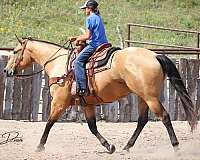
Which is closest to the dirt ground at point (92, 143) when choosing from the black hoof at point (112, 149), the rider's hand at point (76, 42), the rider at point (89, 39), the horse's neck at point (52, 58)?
the black hoof at point (112, 149)

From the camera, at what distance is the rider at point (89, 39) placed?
28.0 feet

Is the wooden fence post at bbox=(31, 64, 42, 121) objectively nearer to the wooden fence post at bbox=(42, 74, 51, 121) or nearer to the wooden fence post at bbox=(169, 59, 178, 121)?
the wooden fence post at bbox=(42, 74, 51, 121)

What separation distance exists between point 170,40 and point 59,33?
5115 millimetres

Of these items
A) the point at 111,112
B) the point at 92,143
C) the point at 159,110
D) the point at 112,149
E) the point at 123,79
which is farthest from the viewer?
the point at 111,112

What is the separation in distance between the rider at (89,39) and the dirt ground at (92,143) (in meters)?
1.02

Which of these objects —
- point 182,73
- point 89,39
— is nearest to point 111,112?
point 182,73

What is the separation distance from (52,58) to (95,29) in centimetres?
104

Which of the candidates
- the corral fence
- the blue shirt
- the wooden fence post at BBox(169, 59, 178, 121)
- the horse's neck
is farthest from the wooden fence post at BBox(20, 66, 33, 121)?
the blue shirt

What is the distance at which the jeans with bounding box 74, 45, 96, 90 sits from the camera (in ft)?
28.0

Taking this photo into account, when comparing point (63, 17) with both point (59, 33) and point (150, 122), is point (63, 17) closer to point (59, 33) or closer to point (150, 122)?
point (59, 33)

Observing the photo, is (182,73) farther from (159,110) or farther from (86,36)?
(159,110)

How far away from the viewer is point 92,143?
9.45 meters

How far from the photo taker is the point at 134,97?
12.0 metres

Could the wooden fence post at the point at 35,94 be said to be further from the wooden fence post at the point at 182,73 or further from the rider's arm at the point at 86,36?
the rider's arm at the point at 86,36
